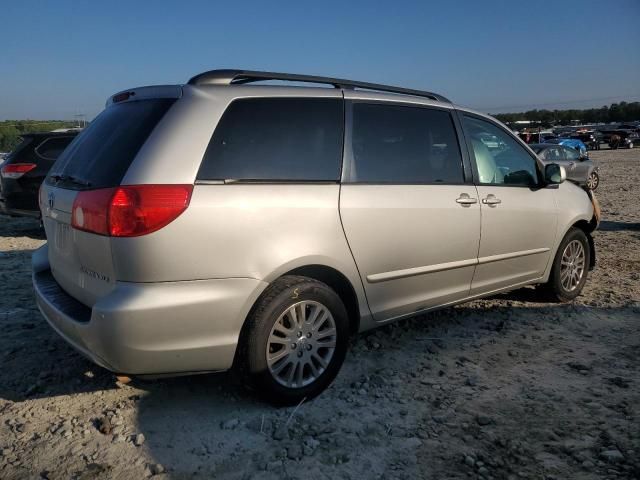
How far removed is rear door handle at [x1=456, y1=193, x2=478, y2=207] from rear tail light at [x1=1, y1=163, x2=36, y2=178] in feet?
23.7

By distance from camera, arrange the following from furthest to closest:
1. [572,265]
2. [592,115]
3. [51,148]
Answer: [592,115] → [51,148] → [572,265]

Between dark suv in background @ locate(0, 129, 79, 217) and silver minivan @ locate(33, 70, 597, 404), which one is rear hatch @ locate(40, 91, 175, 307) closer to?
silver minivan @ locate(33, 70, 597, 404)

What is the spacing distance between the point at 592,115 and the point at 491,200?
104905 mm

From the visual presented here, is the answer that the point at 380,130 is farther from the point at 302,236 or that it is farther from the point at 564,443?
the point at 564,443

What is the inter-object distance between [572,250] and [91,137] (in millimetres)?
4239

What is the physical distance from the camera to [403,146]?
150 inches

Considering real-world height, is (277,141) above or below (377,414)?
above

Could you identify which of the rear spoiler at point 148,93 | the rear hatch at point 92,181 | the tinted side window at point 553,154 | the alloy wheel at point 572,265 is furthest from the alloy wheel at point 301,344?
the tinted side window at point 553,154

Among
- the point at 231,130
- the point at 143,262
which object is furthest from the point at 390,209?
the point at 143,262

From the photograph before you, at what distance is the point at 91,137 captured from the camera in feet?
11.1

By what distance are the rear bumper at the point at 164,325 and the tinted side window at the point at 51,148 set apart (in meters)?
6.74

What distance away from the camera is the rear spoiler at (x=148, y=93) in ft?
10.0

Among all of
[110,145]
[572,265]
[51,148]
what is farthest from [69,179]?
[51,148]

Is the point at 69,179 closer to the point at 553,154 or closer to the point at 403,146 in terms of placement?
the point at 403,146
